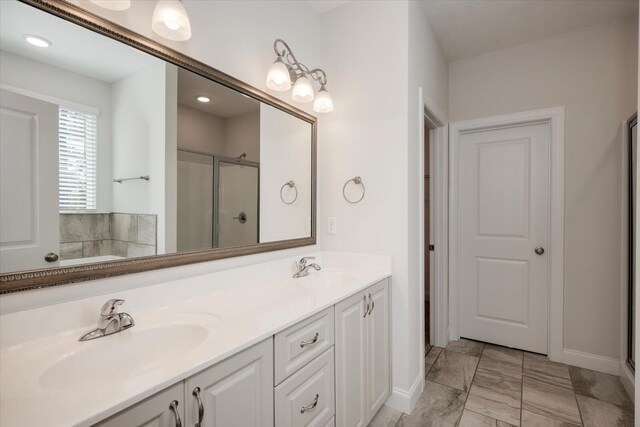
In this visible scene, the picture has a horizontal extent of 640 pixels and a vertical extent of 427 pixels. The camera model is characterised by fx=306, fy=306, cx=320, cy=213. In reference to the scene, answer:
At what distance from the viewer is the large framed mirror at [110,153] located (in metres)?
0.93

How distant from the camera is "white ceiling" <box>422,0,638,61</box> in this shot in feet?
7.01

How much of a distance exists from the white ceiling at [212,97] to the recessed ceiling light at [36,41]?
0.46m

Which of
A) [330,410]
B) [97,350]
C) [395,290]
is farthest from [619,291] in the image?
[97,350]

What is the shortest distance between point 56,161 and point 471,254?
3059 millimetres

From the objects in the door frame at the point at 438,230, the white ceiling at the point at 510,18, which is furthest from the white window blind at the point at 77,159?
the door frame at the point at 438,230

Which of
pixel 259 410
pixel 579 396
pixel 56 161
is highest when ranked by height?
pixel 56 161

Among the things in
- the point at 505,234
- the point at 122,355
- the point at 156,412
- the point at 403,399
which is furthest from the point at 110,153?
the point at 505,234

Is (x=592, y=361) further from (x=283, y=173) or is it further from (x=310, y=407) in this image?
(x=283, y=173)

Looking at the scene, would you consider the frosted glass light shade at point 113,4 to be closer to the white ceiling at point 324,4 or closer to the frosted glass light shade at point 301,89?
the frosted glass light shade at point 301,89

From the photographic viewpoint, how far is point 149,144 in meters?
1.26

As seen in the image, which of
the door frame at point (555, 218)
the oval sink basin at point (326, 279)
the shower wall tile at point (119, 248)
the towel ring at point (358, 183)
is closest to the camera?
the shower wall tile at point (119, 248)

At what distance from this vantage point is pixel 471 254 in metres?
2.92

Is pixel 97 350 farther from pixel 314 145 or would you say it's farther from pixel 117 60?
pixel 314 145

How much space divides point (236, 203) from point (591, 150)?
269cm
